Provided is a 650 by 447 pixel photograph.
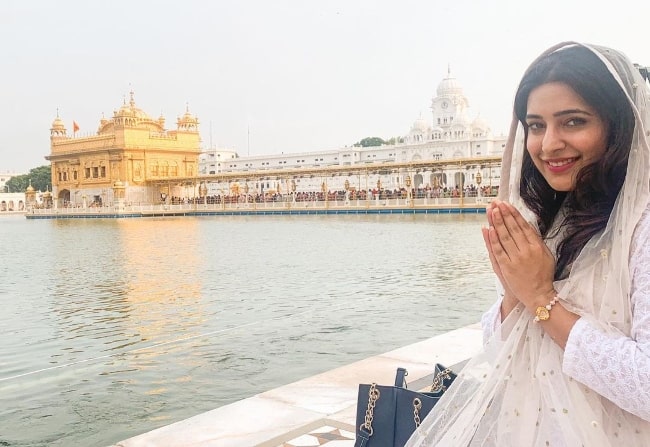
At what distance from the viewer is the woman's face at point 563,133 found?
4.03 feet

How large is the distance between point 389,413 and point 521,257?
1.66 feet

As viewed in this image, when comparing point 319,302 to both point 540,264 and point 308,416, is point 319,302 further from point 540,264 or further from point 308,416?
point 540,264

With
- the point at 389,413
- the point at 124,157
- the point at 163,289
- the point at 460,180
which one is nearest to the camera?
the point at 389,413

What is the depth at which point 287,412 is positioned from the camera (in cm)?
310

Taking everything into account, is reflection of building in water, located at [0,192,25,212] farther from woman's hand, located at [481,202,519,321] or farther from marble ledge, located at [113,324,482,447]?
woman's hand, located at [481,202,519,321]

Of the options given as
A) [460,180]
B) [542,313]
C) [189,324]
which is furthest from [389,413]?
[460,180]

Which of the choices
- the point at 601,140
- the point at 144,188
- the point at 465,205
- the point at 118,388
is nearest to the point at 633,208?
the point at 601,140

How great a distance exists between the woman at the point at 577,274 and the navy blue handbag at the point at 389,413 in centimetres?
15

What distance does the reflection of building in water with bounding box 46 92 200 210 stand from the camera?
49281 millimetres

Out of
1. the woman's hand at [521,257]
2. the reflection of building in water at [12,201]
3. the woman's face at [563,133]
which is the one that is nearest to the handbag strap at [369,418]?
the woman's hand at [521,257]

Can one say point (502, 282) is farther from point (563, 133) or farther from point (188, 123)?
point (188, 123)

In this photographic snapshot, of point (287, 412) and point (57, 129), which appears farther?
point (57, 129)

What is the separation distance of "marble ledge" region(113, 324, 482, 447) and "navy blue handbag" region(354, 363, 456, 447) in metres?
1.21

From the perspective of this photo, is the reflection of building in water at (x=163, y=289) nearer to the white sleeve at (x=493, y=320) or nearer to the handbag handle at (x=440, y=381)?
the handbag handle at (x=440, y=381)
